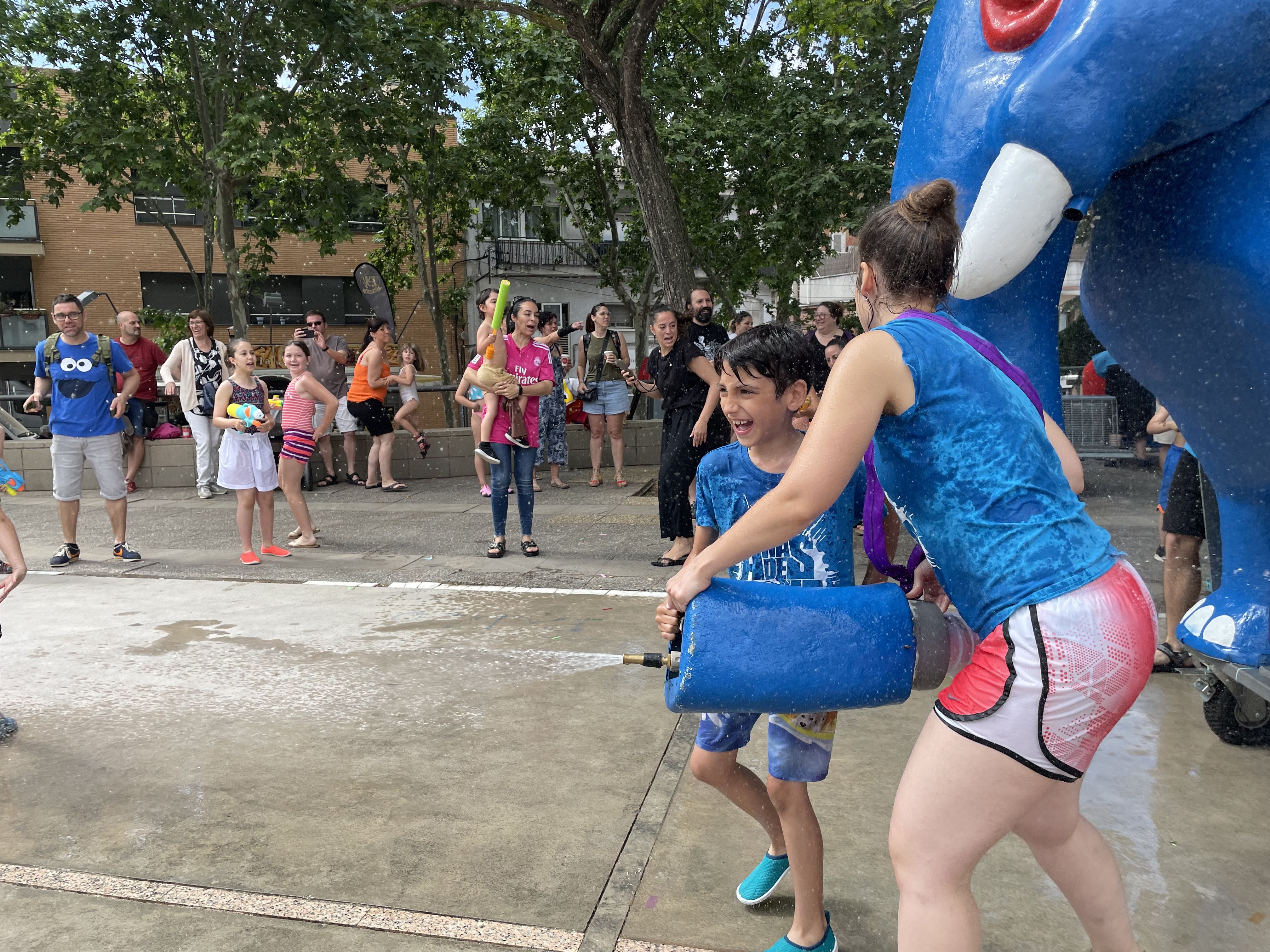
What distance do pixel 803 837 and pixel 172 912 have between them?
1.57 m

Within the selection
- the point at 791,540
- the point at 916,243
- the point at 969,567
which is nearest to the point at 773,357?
the point at 791,540

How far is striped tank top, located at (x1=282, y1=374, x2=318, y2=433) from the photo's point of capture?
7.36m

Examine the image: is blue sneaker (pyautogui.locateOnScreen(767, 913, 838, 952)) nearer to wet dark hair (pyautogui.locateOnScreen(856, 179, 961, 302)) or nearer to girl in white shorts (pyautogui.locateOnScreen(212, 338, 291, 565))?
wet dark hair (pyautogui.locateOnScreen(856, 179, 961, 302))

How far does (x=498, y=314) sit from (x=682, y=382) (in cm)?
121

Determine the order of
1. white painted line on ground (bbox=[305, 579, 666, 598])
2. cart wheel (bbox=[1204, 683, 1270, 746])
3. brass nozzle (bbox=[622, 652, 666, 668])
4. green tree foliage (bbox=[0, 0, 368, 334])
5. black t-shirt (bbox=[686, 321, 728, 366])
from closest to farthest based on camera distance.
→ brass nozzle (bbox=[622, 652, 666, 668])
cart wheel (bbox=[1204, 683, 1270, 746])
white painted line on ground (bbox=[305, 579, 666, 598])
black t-shirt (bbox=[686, 321, 728, 366])
green tree foliage (bbox=[0, 0, 368, 334])

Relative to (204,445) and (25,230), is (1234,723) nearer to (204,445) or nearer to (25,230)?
(204,445)

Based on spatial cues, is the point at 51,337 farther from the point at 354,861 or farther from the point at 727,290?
the point at 727,290

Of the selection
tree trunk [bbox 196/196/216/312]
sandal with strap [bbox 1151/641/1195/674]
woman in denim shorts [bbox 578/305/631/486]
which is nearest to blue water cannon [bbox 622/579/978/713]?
sandal with strap [bbox 1151/641/1195/674]

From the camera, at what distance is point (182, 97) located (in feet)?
43.9

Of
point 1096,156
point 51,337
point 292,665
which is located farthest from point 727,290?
point 1096,156

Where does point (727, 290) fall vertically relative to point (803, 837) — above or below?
above

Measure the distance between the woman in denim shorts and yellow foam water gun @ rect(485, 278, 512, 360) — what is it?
3.35m

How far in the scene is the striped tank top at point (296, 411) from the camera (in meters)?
7.36

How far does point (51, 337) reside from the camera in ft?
22.6
